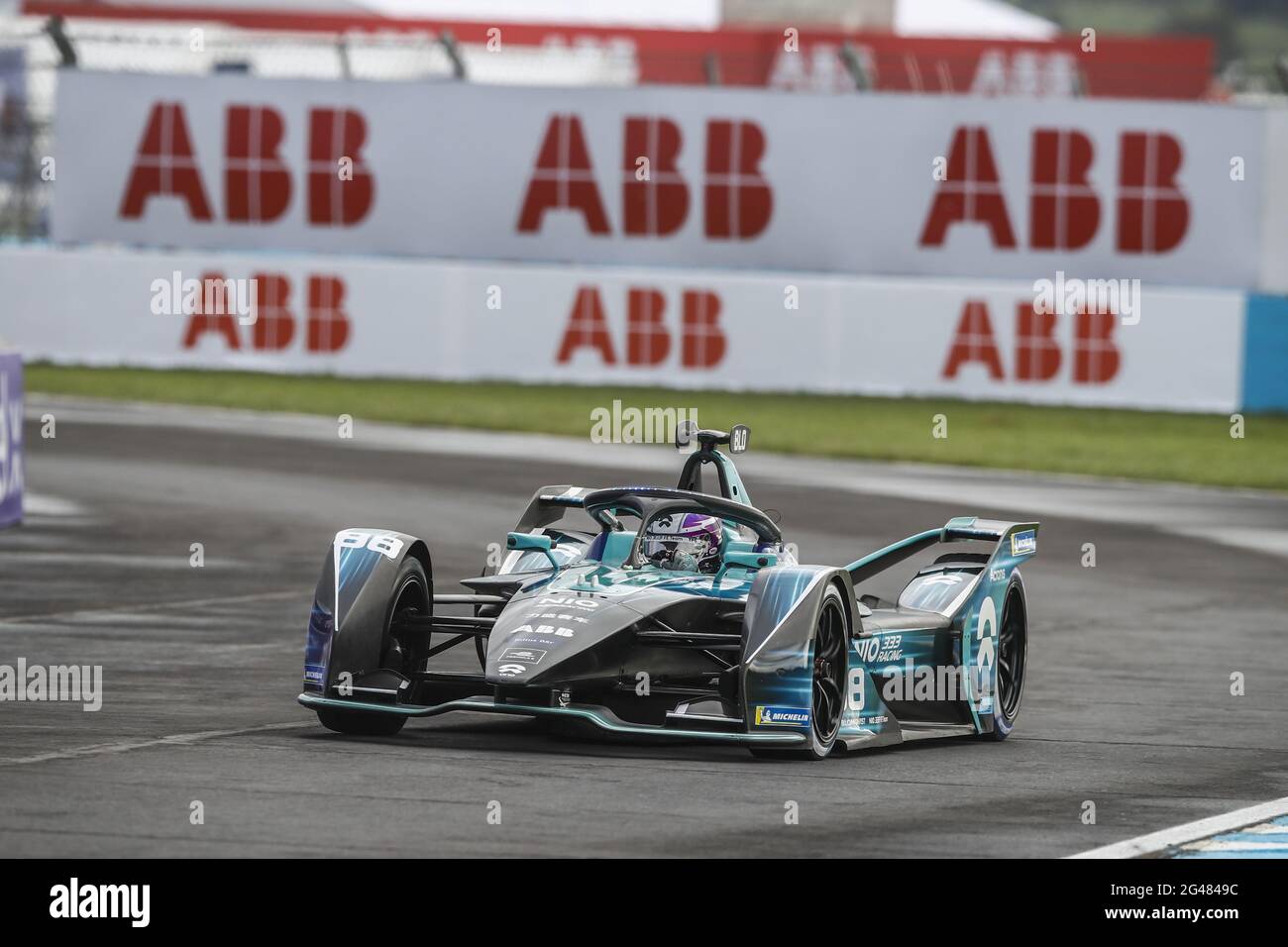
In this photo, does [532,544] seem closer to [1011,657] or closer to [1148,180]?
[1011,657]

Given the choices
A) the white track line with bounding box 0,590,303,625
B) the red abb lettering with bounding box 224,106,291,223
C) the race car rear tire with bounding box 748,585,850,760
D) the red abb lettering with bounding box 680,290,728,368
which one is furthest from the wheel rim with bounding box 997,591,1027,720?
the red abb lettering with bounding box 224,106,291,223

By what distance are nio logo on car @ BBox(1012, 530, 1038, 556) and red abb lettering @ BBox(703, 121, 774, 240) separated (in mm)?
20555

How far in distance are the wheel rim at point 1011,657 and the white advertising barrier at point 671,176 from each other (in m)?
20.1

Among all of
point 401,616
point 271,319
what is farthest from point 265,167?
point 401,616

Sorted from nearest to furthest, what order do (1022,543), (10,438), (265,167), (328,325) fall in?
1. (1022,543)
2. (10,438)
3. (328,325)
4. (265,167)

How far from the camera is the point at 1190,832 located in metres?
8.62

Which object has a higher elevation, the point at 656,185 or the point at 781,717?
the point at 656,185

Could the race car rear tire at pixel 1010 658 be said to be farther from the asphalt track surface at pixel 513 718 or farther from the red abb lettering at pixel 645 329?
the red abb lettering at pixel 645 329

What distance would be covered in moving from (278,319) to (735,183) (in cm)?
610

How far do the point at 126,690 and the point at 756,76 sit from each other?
25.7 m

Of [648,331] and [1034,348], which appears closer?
[1034,348]
